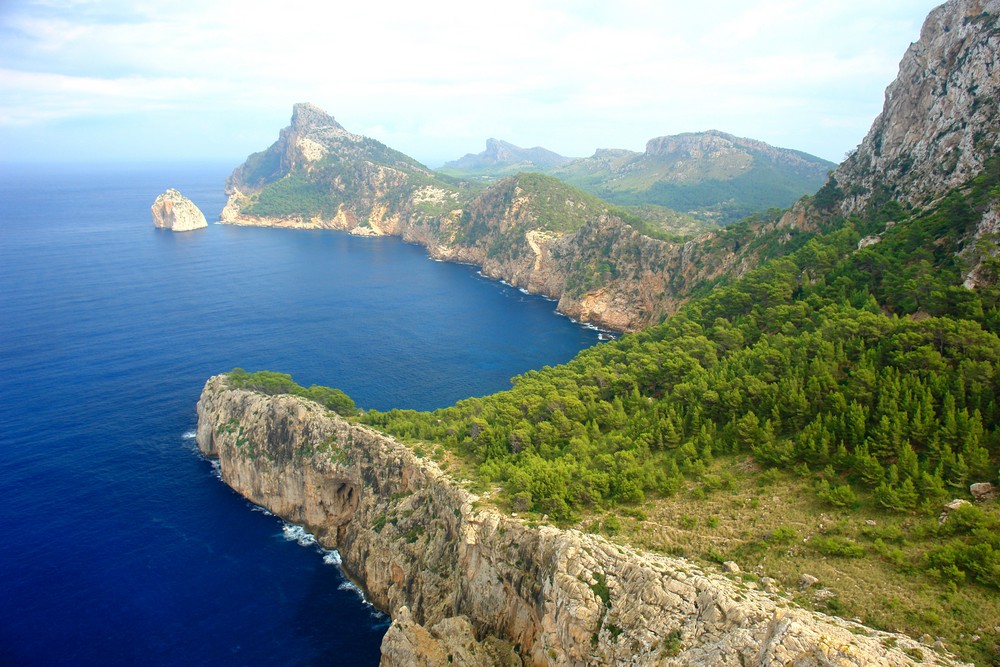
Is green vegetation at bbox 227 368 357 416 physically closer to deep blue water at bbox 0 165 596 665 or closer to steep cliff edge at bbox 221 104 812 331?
deep blue water at bbox 0 165 596 665

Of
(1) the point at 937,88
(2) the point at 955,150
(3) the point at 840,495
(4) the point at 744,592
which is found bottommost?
(4) the point at 744,592

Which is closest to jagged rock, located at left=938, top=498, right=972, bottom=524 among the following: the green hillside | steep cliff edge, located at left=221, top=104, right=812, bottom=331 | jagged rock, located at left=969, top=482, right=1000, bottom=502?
the green hillside

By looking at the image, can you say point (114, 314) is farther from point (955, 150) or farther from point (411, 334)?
point (955, 150)

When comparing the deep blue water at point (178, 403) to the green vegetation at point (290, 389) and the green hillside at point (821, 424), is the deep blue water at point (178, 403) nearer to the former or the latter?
the green vegetation at point (290, 389)

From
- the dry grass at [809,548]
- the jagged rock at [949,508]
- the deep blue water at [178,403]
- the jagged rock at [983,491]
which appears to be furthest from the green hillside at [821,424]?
the deep blue water at [178,403]

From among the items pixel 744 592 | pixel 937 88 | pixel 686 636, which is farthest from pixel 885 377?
pixel 937 88
